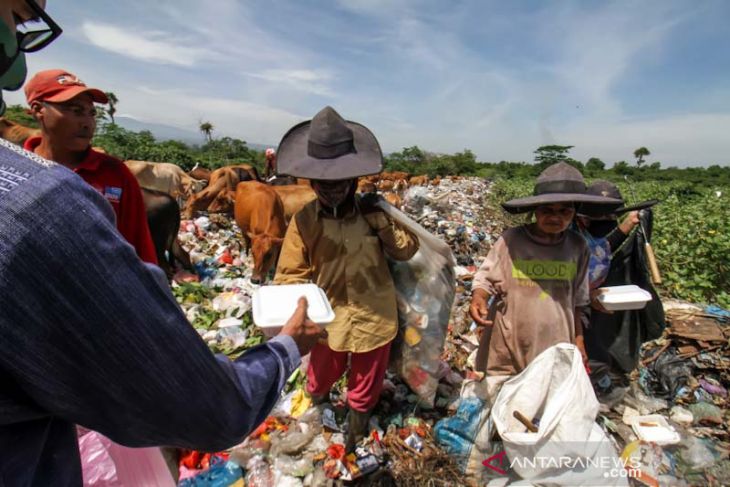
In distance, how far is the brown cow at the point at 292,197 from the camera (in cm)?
619

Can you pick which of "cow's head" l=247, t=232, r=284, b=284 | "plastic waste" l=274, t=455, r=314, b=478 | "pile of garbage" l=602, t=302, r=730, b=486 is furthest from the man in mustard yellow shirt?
"cow's head" l=247, t=232, r=284, b=284

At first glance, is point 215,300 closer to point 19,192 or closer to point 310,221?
point 310,221

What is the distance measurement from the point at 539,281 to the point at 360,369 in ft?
4.23

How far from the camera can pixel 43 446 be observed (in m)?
0.65

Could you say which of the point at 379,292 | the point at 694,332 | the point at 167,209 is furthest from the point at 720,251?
the point at 167,209

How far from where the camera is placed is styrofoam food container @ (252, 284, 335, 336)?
4.29ft

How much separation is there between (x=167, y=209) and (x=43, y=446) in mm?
4933

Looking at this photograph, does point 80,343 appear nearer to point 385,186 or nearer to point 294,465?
point 294,465

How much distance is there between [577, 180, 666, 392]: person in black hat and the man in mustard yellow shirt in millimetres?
1676

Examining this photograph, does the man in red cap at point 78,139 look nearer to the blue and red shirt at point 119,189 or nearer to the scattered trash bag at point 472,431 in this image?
the blue and red shirt at point 119,189

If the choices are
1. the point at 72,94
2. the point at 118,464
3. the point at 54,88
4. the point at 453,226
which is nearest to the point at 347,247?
the point at 118,464

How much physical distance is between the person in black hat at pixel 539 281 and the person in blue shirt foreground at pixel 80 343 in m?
1.99

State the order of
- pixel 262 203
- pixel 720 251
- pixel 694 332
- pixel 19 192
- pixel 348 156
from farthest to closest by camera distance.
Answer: pixel 262 203
pixel 720 251
pixel 694 332
pixel 348 156
pixel 19 192

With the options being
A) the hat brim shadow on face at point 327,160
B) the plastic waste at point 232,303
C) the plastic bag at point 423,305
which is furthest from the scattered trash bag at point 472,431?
the plastic waste at point 232,303
